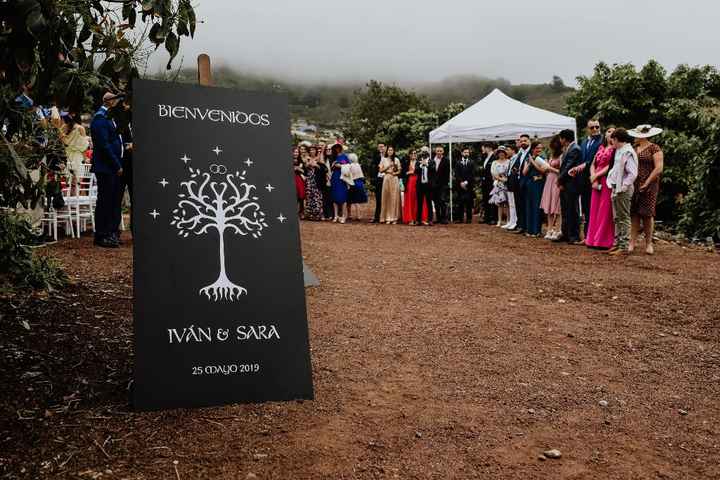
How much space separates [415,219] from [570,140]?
5182 mm

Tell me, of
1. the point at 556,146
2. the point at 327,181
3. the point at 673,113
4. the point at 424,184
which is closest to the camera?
the point at 556,146

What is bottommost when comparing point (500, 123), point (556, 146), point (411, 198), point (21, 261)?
point (21, 261)

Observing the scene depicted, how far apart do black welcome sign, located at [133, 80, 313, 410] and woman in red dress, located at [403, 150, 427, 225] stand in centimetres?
1125

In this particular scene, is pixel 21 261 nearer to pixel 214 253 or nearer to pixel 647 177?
pixel 214 253

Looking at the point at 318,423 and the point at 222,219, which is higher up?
the point at 222,219

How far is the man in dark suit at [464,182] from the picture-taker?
1487 cm

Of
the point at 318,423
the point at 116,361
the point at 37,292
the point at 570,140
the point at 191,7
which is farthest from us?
the point at 570,140

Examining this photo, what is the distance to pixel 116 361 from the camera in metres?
4.05

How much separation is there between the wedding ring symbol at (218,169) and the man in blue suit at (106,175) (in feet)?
16.1

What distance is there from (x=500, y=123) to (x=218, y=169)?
1223 centimetres

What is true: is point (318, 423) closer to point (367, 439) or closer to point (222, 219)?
point (367, 439)

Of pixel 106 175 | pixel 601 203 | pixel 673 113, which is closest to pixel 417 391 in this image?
pixel 106 175

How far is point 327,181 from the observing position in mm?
15211

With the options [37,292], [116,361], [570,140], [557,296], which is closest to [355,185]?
[570,140]
